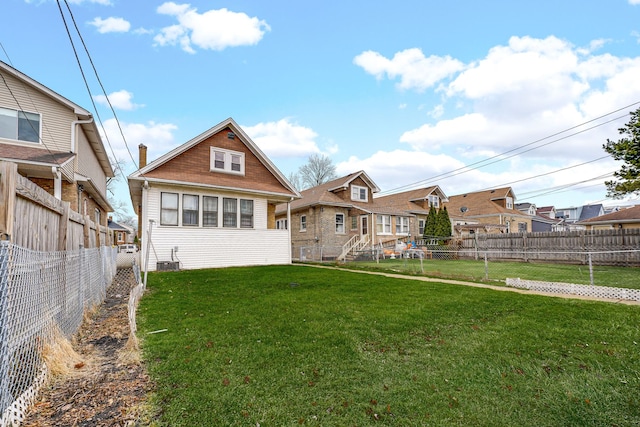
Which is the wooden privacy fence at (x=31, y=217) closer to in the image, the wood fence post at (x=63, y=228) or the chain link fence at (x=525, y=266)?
the wood fence post at (x=63, y=228)

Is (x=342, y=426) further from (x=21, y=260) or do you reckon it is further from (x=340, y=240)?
(x=340, y=240)

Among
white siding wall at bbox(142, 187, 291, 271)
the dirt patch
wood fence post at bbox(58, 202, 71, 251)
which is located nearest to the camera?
the dirt patch

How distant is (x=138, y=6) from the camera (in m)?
9.23

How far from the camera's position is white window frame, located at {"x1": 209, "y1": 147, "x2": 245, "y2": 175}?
15.5 meters

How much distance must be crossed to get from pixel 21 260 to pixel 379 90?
17.7 m

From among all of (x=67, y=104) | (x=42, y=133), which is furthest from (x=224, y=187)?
(x=42, y=133)

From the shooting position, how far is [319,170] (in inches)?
1821

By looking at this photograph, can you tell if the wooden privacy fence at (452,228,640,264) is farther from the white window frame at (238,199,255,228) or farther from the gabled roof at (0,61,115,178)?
the gabled roof at (0,61,115,178)

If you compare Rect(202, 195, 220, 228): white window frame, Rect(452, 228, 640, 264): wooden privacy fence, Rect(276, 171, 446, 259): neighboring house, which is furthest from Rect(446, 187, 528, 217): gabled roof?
Rect(202, 195, 220, 228): white window frame

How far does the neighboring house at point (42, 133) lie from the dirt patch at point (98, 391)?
32.6ft

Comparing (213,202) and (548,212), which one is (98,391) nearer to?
(213,202)

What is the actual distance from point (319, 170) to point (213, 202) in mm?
32192

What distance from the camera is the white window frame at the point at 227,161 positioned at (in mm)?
15484

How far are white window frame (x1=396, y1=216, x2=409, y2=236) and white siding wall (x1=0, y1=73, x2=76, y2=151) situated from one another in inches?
860
